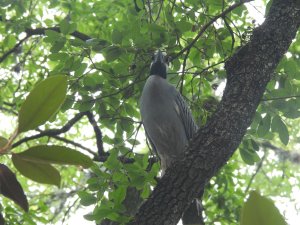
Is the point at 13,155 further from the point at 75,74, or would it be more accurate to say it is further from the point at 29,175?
the point at 75,74

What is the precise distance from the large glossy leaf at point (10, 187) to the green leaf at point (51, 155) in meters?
0.06

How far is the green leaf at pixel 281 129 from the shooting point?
3.40 metres

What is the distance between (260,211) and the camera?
54 cm

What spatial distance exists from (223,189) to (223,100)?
3.15 m

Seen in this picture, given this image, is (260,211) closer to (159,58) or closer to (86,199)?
(86,199)

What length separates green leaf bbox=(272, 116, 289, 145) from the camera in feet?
11.1

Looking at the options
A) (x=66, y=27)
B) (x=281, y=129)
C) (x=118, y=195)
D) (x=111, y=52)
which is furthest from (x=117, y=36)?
(x=281, y=129)

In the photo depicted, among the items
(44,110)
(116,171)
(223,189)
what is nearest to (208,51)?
(116,171)

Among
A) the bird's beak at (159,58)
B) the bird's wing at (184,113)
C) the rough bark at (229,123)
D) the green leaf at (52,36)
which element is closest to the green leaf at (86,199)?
the rough bark at (229,123)

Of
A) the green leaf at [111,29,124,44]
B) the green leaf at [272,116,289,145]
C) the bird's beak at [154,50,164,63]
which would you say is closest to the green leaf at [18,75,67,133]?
the green leaf at [111,29,124,44]

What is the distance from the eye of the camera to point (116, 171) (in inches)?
132

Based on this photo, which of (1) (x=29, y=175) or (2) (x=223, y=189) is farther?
(2) (x=223, y=189)

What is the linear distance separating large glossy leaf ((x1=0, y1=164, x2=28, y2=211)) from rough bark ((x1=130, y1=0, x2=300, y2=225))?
1.56 metres

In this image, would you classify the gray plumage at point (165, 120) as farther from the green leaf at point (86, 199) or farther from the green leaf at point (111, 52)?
the green leaf at point (86, 199)
